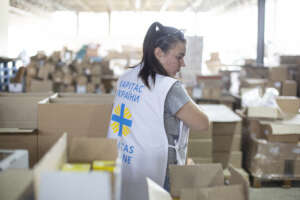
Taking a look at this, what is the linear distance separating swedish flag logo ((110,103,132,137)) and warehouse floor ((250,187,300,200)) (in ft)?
7.46

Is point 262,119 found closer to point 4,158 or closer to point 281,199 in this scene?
point 281,199

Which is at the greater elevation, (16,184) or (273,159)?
(16,184)

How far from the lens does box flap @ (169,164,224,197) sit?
3.96 feet

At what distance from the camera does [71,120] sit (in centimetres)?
210

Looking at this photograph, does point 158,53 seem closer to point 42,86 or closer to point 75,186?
point 75,186

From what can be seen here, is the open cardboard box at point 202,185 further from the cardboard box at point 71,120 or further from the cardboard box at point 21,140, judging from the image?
the cardboard box at point 21,140

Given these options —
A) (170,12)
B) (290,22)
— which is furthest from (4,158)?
(170,12)

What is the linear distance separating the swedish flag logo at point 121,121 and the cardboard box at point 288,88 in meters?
4.33

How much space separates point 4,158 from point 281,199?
9.86 feet

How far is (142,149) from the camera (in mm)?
1568

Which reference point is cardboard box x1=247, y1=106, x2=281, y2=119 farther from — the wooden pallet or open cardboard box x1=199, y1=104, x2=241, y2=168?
the wooden pallet


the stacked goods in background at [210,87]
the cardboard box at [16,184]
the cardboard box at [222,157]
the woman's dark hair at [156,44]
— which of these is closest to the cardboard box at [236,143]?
the cardboard box at [222,157]

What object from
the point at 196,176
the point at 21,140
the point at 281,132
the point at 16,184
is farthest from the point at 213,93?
the point at 16,184

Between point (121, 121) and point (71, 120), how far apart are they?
1.86 ft
